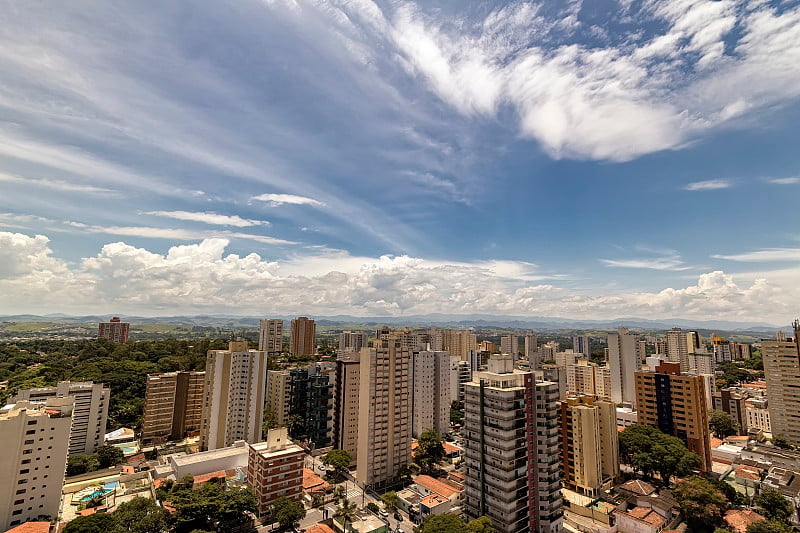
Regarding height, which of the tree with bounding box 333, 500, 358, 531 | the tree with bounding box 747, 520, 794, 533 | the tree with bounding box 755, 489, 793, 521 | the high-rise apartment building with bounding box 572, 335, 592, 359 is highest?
the high-rise apartment building with bounding box 572, 335, 592, 359

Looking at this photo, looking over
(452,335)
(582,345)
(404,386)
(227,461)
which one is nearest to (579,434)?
(404,386)

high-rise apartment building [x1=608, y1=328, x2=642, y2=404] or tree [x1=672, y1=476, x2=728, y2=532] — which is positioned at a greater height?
high-rise apartment building [x1=608, y1=328, x2=642, y2=404]

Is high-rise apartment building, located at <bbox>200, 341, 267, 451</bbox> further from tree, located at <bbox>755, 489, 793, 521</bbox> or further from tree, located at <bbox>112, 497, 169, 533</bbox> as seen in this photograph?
tree, located at <bbox>755, 489, 793, 521</bbox>

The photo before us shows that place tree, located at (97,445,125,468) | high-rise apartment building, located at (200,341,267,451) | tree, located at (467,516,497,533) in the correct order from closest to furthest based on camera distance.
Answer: tree, located at (467,516,497,533) → tree, located at (97,445,125,468) → high-rise apartment building, located at (200,341,267,451)

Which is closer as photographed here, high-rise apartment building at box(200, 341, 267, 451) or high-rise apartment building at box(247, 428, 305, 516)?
high-rise apartment building at box(247, 428, 305, 516)

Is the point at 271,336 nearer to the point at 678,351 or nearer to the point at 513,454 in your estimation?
the point at 513,454

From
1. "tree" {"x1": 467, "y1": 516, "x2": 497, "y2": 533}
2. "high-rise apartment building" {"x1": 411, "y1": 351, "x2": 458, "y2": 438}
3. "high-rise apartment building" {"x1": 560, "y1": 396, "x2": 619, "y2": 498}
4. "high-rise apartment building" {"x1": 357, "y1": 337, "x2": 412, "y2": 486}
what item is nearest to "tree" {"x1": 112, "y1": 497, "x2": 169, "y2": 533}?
"high-rise apartment building" {"x1": 357, "y1": 337, "x2": 412, "y2": 486}
